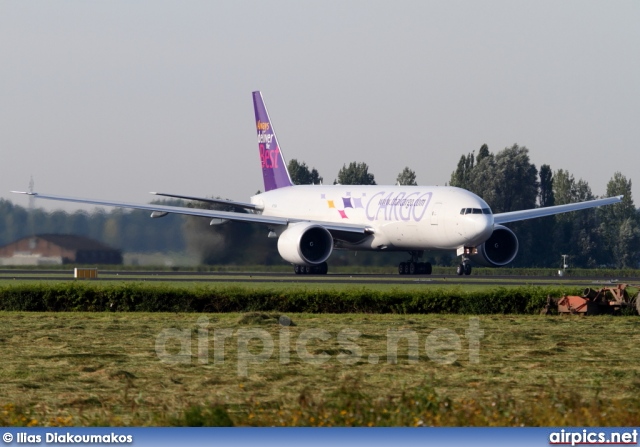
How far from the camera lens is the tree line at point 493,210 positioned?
44.5 meters

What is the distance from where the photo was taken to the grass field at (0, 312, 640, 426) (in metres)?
11.4

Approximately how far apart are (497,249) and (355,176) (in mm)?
42039

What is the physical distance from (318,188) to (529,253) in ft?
92.7

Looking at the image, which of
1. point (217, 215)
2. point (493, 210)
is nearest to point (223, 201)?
point (217, 215)

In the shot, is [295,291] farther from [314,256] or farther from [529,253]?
[529,253]

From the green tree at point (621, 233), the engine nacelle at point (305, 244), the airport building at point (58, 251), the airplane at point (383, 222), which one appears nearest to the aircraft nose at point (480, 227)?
the airplane at point (383, 222)

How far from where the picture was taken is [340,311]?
27.7 m

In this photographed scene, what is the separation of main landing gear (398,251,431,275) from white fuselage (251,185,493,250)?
2.64ft

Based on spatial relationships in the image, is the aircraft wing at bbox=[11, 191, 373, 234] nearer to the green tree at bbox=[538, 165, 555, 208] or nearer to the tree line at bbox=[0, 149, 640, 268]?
the tree line at bbox=[0, 149, 640, 268]

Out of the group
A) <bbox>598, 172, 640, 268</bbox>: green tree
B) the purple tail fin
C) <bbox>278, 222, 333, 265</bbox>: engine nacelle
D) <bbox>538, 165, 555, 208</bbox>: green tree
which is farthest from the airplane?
<bbox>538, 165, 555, 208</bbox>: green tree

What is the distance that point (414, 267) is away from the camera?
4872 cm

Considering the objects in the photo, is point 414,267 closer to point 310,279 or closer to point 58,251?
point 310,279

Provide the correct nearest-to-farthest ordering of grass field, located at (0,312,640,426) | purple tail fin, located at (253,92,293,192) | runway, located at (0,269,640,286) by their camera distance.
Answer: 1. grass field, located at (0,312,640,426)
2. runway, located at (0,269,640,286)
3. purple tail fin, located at (253,92,293,192)

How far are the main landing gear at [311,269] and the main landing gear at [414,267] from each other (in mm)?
3520
